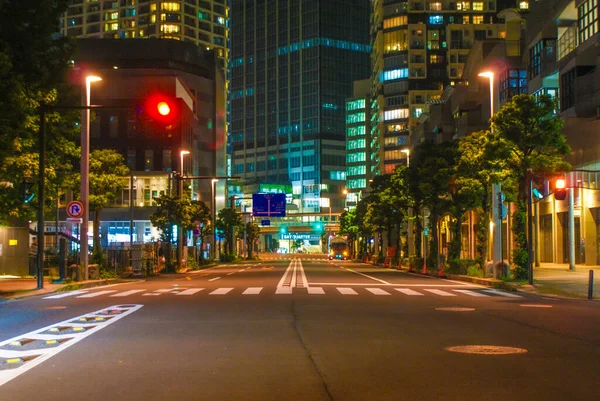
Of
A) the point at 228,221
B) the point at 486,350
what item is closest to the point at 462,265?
the point at 486,350

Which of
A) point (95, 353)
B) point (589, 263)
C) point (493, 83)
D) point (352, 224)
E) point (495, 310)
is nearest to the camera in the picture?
point (95, 353)

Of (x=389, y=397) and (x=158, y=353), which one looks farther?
(x=158, y=353)

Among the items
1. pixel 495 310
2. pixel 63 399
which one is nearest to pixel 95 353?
pixel 63 399

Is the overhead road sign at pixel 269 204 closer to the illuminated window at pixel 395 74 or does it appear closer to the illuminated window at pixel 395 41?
the illuminated window at pixel 395 74

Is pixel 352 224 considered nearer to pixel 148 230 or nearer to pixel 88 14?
pixel 148 230

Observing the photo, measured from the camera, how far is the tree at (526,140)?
31719 mm

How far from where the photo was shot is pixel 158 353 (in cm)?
1092

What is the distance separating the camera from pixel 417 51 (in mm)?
147250

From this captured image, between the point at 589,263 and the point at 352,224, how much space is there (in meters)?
63.0

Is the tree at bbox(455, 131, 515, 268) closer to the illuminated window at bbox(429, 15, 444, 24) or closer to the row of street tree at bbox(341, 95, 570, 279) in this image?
the row of street tree at bbox(341, 95, 570, 279)

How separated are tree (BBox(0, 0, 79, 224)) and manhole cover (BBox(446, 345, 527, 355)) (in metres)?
18.2

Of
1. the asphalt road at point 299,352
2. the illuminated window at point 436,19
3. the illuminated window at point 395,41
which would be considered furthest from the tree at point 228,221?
the asphalt road at point 299,352

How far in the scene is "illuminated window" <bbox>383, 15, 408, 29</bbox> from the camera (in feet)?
489

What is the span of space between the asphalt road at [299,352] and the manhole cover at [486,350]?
0.03 meters
